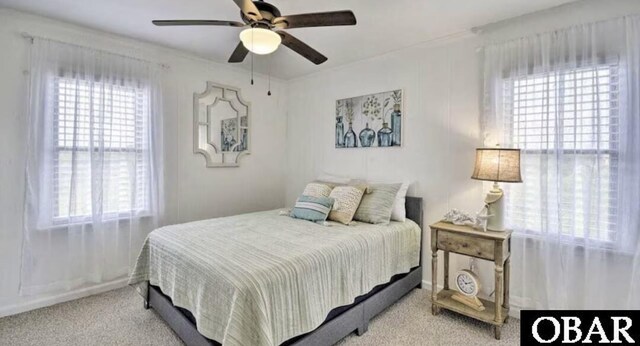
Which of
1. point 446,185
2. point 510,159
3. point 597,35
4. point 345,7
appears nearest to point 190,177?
point 345,7

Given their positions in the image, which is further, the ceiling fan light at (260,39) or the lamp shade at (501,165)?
the lamp shade at (501,165)

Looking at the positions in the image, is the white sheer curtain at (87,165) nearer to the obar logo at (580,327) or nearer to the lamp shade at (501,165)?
the lamp shade at (501,165)

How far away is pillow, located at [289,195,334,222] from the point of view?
9.15 feet

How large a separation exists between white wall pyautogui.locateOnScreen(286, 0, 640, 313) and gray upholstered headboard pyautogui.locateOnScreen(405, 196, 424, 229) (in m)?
0.07

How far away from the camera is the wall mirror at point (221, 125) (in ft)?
11.5

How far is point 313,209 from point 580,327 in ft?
7.09

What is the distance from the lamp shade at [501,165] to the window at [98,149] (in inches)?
123

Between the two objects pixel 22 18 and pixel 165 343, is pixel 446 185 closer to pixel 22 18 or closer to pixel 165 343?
pixel 165 343

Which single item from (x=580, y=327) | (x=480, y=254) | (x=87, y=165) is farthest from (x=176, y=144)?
(x=580, y=327)

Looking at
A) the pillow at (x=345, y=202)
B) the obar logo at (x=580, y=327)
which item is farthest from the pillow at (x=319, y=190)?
the obar logo at (x=580, y=327)

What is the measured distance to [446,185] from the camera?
2859 mm

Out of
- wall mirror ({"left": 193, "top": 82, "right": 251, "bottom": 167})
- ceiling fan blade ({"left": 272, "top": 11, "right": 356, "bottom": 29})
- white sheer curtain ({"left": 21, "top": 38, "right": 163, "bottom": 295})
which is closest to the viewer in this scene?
ceiling fan blade ({"left": 272, "top": 11, "right": 356, "bottom": 29})

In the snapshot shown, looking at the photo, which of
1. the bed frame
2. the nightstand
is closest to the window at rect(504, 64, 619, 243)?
the nightstand

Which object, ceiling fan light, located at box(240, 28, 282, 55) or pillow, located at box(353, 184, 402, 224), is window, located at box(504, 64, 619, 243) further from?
ceiling fan light, located at box(240, 28, 282, 55)
